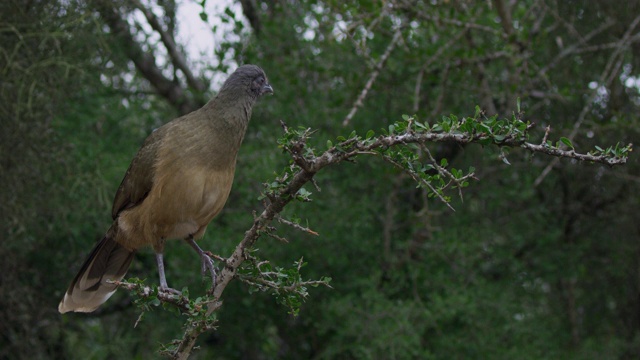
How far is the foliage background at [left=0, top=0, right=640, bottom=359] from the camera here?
5152 mm

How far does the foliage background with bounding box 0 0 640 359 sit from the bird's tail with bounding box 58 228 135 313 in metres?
1.07

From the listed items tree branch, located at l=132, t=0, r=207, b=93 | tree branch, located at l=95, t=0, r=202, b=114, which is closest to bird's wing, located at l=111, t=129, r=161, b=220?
tree branch, located at l=95, t=0, r=202, b=114

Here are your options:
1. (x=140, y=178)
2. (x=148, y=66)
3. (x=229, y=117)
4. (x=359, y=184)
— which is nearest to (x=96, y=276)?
(x=140, y=178)

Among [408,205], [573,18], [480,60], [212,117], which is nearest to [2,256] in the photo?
[212,117]

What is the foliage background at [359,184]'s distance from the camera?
5152 millimetres

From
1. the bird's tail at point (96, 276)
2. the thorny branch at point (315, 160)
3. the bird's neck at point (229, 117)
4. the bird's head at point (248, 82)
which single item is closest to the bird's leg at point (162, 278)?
the bird's tail at point (96, 276)

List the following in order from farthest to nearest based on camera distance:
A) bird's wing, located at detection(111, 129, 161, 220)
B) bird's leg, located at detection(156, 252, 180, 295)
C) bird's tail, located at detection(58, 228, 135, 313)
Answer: bird's tail, located at detection(58, 228, 135, 313) < bird's wing, located at detection(111, 129, 161, 220) < bird's leg, located at detection(156, 252, 180, 295)

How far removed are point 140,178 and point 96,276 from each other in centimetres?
60

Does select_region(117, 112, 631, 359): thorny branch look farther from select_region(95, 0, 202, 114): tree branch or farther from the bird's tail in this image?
select_region(95, 0, 202, 114): tree branch

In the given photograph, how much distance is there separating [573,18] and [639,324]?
2.44 m

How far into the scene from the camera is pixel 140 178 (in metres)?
3.80

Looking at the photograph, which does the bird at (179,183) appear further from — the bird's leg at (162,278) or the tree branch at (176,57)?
the tree branch at (176,57)

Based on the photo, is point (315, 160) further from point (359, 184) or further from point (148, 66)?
point (148, 66)

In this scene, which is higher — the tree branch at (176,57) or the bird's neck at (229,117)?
the bird's neck at (229,117)
